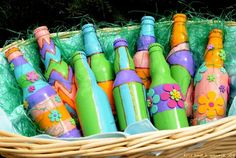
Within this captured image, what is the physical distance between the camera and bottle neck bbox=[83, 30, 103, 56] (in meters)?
1.15

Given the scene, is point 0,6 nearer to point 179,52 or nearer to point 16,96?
point 16,96

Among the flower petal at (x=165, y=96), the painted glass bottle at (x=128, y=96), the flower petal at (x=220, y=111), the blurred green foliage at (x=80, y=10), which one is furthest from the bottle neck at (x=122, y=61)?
the blurred green foliage at (x=80, y=10)

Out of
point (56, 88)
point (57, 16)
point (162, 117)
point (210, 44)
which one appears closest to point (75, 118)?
point (56, 88)

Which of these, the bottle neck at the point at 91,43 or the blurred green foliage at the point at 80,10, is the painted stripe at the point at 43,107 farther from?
the blurred green foliage at the point at 80,10

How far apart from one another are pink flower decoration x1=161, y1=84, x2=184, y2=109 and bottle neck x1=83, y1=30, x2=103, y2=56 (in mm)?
207

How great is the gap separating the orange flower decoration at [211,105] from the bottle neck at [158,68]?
0.27 ft

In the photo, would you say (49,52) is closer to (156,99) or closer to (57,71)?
(57,71)

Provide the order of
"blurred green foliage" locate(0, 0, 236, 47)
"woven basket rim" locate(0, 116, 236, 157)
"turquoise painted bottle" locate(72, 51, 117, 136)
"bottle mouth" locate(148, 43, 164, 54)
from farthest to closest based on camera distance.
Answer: "blurred green foliage" locate(0, 0, 236, 47)
"bottle mouth" locate(148, 43, 164, 54)
"turquoise painted bottle" locate(72, 51, 117, 136)
"woven basket rim" locate(0, 116, 236, 157)

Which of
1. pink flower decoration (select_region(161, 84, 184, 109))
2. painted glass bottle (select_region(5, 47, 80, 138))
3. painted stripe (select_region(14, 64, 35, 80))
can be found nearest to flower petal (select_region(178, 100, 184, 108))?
pink flower decoration (select_region(161, 84, 184, 109))

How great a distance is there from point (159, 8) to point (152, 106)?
2.17 feet

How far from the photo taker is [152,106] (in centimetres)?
104

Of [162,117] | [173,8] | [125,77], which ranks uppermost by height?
[173,8]

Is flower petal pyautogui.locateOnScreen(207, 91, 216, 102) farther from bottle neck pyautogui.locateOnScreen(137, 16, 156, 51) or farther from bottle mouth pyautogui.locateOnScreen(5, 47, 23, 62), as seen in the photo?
bottle mouth pyautogui.locateOnScreen(5, 47, 23, 62)

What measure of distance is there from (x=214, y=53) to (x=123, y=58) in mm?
217
